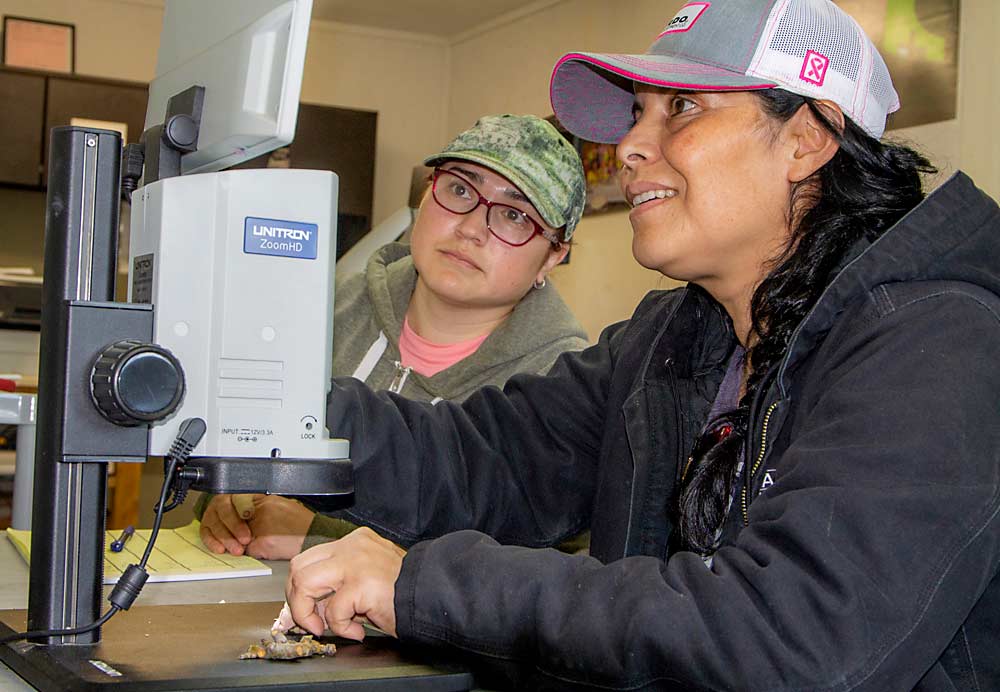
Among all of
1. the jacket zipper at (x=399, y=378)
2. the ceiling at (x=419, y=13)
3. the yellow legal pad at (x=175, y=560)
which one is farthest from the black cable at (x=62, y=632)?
the ceiling at (x=419, y=13)

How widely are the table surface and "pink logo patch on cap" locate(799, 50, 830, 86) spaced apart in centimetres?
82

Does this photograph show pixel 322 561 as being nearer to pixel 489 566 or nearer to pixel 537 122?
pixel 489 566

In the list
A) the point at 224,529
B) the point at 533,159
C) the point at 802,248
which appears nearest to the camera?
the point at 802,248

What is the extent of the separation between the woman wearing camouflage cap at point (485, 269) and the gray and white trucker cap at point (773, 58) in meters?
0.70

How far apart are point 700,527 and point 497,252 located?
0.93 metres

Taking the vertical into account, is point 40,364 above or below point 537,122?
below

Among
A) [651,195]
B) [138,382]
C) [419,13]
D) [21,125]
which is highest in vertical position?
[419,13]

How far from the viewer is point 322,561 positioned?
→ 3.32 ft

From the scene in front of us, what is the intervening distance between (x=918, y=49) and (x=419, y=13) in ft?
10.6

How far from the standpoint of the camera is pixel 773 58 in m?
1.21

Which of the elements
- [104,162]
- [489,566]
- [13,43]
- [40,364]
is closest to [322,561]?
[489,566]

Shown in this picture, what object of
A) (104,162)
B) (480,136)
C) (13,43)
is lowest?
(104,162)

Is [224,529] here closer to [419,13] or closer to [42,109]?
[42,109]

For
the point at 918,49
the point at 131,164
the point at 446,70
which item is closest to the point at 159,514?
the point at 131,164
